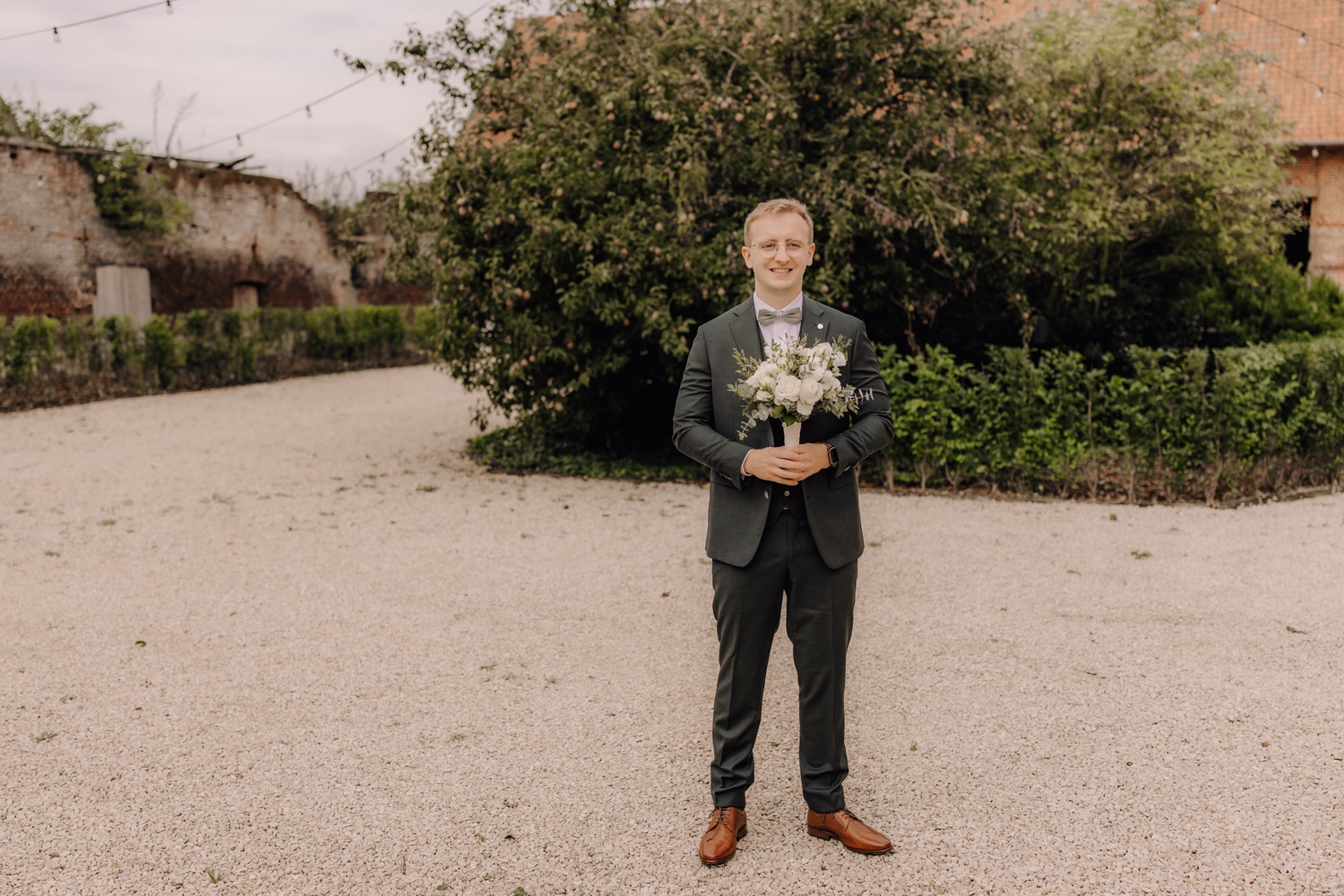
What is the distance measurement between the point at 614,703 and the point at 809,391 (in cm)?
220

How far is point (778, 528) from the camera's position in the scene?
3062mm

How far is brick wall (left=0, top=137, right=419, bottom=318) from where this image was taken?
57.0ft

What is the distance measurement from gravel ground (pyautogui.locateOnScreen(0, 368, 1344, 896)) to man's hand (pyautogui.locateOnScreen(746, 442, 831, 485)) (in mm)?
1268

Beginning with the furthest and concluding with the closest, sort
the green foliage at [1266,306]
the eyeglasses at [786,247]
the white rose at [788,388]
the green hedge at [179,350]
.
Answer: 1. the green hedge at [179,350]
2. the green foliage at [1266,306]
3. the eyeglasses at [786,247]
4. the white rose at [788,388]

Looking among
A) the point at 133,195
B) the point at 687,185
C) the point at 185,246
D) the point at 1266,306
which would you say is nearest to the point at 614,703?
the point at 687,185

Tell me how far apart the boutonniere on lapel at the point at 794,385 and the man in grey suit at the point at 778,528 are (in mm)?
100

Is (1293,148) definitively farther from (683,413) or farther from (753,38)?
(683,413)

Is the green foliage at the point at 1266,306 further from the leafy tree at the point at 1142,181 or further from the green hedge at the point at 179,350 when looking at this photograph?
the green hedge at the point at 179,350

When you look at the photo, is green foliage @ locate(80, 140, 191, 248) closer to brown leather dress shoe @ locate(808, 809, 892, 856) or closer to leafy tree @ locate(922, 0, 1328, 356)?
leafy tree @ locate(922, 0, 1328, 356)

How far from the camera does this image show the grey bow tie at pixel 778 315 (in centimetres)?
311

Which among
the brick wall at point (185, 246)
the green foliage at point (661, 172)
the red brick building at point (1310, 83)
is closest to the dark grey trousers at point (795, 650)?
the green foliage at point (661, 172)

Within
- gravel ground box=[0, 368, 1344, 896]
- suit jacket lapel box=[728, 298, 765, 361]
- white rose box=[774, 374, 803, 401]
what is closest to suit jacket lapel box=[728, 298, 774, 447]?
suit jacket lapel box=[728, 298, 765, 361]

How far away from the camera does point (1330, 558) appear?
687 cm

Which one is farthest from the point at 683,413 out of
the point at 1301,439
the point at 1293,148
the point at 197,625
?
the point at 1293,148
